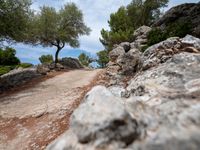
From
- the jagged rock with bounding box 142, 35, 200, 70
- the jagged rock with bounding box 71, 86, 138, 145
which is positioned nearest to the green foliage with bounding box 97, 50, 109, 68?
the jagged rock with bounding box 142, 35, 200, 70

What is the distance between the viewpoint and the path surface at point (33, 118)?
8.91 metres

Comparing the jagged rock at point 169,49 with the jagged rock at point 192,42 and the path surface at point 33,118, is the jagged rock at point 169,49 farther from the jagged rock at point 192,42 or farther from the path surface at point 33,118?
the path surface at point 33,118

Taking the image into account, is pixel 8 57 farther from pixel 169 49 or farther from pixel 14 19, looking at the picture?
pixel 169 49

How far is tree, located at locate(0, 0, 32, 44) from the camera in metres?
17.5

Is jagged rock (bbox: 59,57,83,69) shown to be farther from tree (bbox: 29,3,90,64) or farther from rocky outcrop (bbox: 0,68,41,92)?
rocky outcrop (bbox: 0,68,41,92)

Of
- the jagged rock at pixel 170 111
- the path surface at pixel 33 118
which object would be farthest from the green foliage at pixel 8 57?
the jagged rock at pixel 170 111

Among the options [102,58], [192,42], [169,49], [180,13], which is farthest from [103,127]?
[102,58]

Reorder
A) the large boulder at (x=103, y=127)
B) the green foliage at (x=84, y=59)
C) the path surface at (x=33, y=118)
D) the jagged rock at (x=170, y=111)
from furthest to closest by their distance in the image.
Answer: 1. the green foliage at (x=84, y=59)
2. the path surface at (x=33, y=118)
3. the large boulder at (x=103, y=127)
4. the jagged rock at (x=170, y=111)

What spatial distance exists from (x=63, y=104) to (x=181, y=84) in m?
8.03

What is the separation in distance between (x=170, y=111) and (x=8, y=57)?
4106 centimetres

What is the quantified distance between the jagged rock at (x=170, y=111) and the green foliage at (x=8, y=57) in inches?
1520

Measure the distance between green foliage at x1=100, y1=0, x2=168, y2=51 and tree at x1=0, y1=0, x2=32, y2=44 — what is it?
2320cm

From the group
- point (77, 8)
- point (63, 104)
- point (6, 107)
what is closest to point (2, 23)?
point (6, 107)

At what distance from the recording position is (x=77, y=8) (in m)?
37.1
